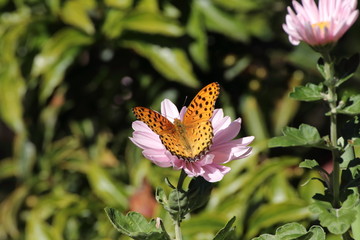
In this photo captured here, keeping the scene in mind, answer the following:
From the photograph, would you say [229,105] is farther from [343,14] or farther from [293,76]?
[343,14]

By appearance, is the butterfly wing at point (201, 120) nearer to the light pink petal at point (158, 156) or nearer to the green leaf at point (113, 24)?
the light pink petal at point (158, 156)

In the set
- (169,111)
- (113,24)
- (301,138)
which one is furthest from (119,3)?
Result: (301,138)

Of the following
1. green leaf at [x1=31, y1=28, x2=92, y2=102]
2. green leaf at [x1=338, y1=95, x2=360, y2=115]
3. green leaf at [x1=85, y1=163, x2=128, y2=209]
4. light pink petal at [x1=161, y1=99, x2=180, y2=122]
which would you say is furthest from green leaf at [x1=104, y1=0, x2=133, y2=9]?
green leaf at [x1=338, y1=95, x2=360, y2=115]

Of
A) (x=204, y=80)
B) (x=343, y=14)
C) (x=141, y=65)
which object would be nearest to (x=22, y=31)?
(x=141, y=65)

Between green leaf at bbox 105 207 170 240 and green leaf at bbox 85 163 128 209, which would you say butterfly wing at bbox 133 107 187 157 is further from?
green leaf at bbox 85 163 128 209

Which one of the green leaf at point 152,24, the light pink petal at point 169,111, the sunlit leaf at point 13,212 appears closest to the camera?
the light pink petal at point 169,111

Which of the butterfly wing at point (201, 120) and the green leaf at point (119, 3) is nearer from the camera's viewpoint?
the butterfly wing at point (201, 120)

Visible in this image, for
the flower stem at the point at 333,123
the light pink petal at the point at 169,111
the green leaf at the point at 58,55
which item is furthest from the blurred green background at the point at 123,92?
the flower stem at the point at 333,123
